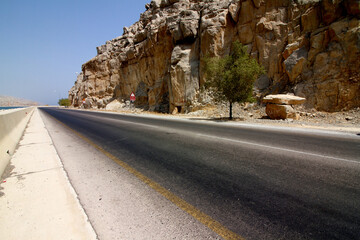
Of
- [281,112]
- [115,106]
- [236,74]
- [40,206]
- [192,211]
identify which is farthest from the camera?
[115,106]

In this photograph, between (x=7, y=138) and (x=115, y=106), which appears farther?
(x=115, y=106)

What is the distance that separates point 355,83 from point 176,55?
20886mm

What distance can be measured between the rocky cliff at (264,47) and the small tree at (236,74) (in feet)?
16.2

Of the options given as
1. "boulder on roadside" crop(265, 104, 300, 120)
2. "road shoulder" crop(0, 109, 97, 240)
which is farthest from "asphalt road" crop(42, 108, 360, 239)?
"boulder on roadside" crop(265, 104, 300, 120)

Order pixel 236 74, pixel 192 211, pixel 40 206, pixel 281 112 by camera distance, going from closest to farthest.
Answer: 1. pixel 192 211
2. pixel 40 206
3. pixel 281 112
4. pixel 236 74

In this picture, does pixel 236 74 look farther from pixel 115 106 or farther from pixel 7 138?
pixel 115 106

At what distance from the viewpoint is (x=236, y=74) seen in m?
14.7

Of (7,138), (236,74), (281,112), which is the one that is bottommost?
(281,112)

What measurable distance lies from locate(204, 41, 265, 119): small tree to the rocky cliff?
16.2 ft

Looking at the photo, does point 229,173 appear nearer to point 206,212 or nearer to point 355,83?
point 206,212

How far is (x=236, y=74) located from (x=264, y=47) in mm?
8360

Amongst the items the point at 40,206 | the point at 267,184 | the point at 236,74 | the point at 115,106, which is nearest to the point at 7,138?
the point at 40,206

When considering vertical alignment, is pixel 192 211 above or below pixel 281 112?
below

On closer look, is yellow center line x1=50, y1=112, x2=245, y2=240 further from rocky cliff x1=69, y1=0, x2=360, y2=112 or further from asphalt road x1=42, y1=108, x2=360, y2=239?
rocky cliff x1=69, y1=0, x2=360, y2=112
